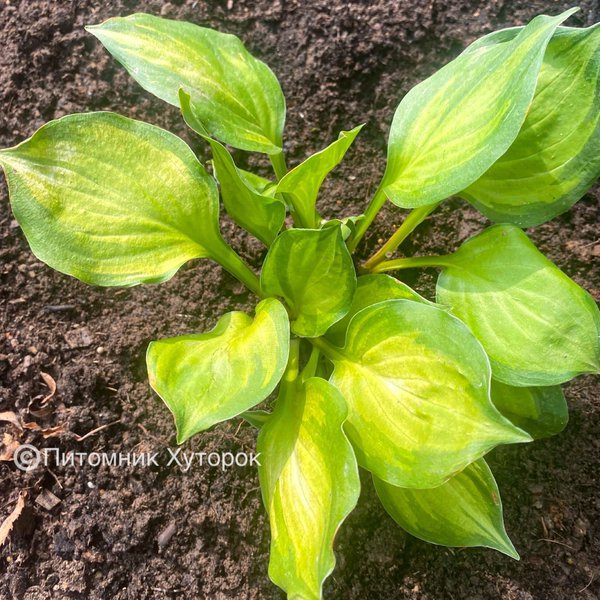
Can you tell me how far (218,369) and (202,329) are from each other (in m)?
0.37

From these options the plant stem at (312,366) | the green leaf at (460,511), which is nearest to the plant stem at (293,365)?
the plant stem at (312,366)

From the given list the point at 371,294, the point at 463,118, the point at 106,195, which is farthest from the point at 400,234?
the point at 106,195

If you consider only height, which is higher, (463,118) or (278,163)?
(463,118)

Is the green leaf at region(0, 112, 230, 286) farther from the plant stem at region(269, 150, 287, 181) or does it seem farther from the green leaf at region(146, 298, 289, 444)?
the plant stem at region(269, 150, 287, 181)

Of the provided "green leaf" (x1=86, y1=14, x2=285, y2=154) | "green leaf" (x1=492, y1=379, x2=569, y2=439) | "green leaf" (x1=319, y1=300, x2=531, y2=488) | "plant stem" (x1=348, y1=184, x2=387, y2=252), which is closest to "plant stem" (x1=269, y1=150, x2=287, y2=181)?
"green leaf" (x1=86, y1=14, x2=285, y2=154)

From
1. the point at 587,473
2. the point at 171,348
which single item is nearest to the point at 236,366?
the point at 171,348

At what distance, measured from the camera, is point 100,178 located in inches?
32.2

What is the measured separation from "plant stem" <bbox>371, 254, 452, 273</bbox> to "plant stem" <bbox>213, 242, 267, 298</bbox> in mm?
232

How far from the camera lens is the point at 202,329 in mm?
1148

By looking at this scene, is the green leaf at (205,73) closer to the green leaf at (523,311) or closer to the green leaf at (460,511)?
the green leaf at (523,311)

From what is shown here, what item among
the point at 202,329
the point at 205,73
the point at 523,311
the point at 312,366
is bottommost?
the point at 202,329

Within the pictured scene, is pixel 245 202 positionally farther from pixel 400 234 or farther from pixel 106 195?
pixel 400 234

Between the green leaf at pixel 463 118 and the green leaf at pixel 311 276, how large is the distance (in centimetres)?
17

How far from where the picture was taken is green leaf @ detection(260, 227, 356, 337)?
775mm
